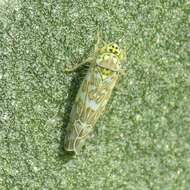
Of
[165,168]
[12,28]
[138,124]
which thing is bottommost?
[165,168]

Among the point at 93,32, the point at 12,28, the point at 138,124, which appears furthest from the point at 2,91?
the point at 138,124

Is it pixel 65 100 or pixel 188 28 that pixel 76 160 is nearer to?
pixel 65 100

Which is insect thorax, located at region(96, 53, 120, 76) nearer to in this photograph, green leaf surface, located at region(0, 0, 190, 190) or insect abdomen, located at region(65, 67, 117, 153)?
insect abdomen, located at region(65, 67, 117, 153)

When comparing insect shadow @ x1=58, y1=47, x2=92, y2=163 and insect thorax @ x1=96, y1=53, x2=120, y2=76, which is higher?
insect thorax @ x1=96, y1=53, x2=120, y2=76

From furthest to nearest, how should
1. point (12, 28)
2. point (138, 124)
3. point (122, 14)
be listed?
point (138, 124)
point (122, 14)
point (12, 28)

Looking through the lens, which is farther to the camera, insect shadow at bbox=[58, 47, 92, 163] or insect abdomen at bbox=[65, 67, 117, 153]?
insect shadow at bbox=[58, 47, 92, 163]

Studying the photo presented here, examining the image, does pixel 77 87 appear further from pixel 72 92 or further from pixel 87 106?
pixel 87 106

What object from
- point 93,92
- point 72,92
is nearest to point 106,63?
point 93,92

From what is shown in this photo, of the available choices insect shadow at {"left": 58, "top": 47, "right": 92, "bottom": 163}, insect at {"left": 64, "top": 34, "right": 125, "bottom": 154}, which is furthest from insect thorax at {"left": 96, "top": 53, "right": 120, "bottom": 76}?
insect shadow at {"left": 58, "top": 47, "right": 92, "bottom": 163}
